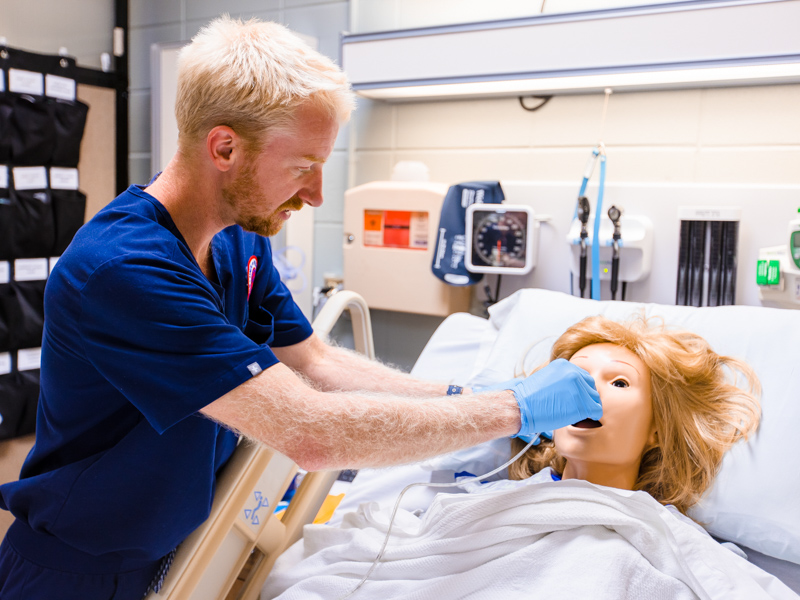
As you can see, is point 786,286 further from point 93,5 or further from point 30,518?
point 93,5

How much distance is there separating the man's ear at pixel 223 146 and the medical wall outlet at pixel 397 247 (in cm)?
112

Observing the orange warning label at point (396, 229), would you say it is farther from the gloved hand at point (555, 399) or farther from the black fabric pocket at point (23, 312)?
the black fabric pocket at point (23, 312)

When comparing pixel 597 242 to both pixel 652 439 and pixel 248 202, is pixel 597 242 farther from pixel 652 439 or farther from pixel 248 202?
pixel 248 202

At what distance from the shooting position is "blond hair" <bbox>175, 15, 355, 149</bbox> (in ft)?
3.39

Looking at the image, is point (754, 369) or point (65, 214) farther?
point (65, 214)

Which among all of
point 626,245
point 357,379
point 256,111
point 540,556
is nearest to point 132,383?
point 256,111

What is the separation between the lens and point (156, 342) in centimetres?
94

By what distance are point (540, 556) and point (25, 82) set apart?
234cm

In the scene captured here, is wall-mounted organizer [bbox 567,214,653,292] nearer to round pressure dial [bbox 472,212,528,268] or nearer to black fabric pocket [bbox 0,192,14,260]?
round pressure dial [bbox 472,212,528,268]

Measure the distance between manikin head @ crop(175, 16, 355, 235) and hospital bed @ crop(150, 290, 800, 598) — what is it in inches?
24.3

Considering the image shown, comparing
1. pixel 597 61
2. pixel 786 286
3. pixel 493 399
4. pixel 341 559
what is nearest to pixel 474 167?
pixel 597 61

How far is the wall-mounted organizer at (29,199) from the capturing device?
233cm

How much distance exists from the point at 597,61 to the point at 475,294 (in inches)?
33.6

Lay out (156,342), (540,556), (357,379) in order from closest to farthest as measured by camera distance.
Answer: (156,342), (540,556), (357,379)
